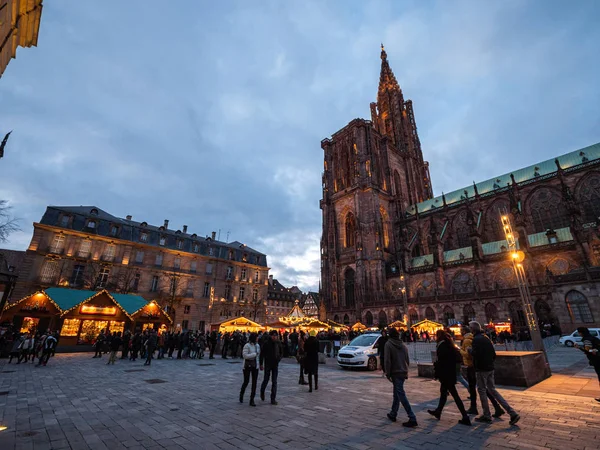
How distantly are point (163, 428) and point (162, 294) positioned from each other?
3529cm

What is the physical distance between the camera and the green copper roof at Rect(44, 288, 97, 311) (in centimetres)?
1936

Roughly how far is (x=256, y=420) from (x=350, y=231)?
4988 cm

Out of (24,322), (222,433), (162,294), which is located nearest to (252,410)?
(222,433)

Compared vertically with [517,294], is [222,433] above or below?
below

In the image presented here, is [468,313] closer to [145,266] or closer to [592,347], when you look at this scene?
[592,347]

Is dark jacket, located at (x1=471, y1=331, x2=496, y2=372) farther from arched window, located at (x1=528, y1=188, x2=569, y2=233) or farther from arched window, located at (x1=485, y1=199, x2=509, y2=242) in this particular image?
arched window, located at (x1=485, y1=199, x2=509, y2=242)

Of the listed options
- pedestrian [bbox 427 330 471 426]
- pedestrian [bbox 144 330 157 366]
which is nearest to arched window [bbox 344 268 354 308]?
pedestrian [bbox 144 330 157 366]

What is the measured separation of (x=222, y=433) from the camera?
4.62 m

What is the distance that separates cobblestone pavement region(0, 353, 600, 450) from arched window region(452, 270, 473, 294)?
110 feet

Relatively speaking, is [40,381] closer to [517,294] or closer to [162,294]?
[162,294]

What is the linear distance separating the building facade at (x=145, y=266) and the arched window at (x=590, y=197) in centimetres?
4459

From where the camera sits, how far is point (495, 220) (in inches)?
1652

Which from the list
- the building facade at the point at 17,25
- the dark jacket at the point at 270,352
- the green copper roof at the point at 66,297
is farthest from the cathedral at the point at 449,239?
the building facade at the point at 17,25

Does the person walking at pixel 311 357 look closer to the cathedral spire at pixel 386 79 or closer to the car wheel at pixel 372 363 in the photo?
the car wheel at pixel 372 363
